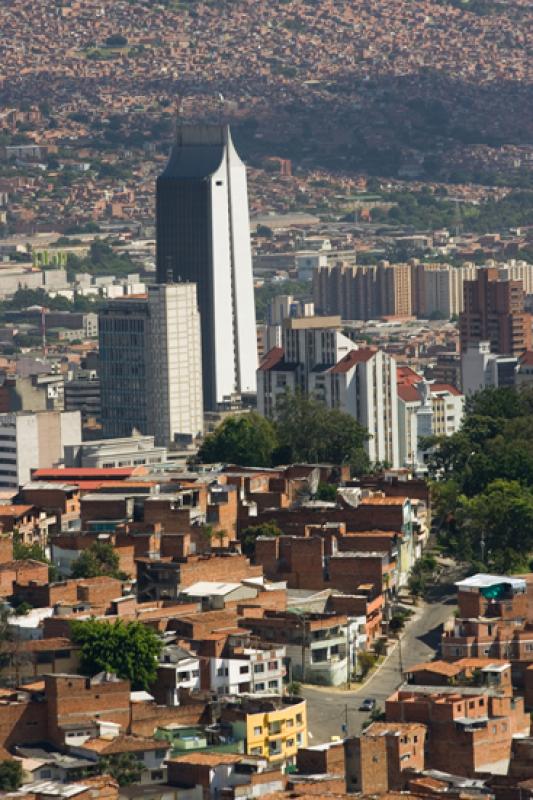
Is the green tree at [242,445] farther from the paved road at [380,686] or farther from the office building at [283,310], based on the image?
the office building at [283,310]

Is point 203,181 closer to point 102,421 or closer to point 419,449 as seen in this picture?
point 102,421

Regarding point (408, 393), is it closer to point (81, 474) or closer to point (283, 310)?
point (81, 474)

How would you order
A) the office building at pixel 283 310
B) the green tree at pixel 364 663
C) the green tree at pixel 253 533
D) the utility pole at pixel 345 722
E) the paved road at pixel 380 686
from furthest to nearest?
the office building at pixel 283 310, the green tree at pixel 253 533, the green tree at pixel 364 663, the paved road at pixel 380 686, the utility pole at pixel 345 722

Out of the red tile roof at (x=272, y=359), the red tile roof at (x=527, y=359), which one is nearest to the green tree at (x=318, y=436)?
the red tile roof at (x=272, y=359)

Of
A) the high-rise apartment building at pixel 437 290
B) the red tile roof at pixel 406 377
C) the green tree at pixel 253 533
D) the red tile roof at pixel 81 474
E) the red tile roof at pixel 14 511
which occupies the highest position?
the high-rise apartment building at pixel 437 290

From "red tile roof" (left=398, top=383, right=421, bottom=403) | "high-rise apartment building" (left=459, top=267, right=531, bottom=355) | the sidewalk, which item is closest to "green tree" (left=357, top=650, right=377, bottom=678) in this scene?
the sidewalk

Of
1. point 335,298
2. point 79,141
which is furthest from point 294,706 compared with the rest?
point 79,141
